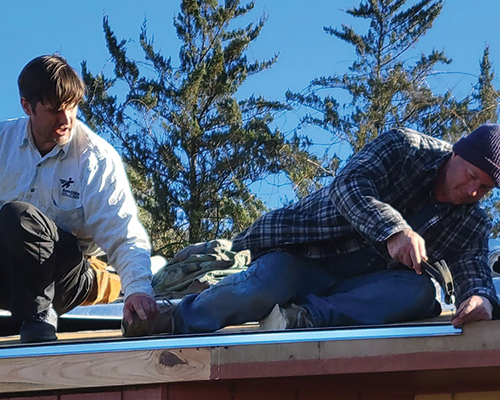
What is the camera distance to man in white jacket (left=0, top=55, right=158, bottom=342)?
2.60 m

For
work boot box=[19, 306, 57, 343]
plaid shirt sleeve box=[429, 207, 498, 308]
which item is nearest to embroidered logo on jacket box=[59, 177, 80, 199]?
work boot box=[19, 306, 57, 343]

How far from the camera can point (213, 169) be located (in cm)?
1521

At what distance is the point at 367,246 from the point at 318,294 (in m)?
0.24

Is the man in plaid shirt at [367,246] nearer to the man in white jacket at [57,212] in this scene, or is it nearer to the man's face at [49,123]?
the man in white jacket at [57,212]

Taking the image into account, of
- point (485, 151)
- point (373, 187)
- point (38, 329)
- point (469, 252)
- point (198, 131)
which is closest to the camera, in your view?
point (38, 329)

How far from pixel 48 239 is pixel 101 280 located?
1.41ft

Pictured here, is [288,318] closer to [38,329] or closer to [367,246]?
[367,246]

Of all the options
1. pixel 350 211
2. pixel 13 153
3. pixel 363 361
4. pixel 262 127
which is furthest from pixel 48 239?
pixel 262 127

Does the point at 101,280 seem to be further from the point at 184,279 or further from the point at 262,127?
the point at 262,127

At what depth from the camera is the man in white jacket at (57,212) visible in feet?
8.52

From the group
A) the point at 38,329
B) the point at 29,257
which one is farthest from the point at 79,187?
the point at 38,329

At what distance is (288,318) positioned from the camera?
2.64 m

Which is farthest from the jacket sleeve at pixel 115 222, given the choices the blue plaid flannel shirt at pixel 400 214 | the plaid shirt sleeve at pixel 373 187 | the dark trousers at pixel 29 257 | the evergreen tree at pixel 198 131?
the evergreen tree at pixel 198 131

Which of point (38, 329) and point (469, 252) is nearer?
point (38, 329)
